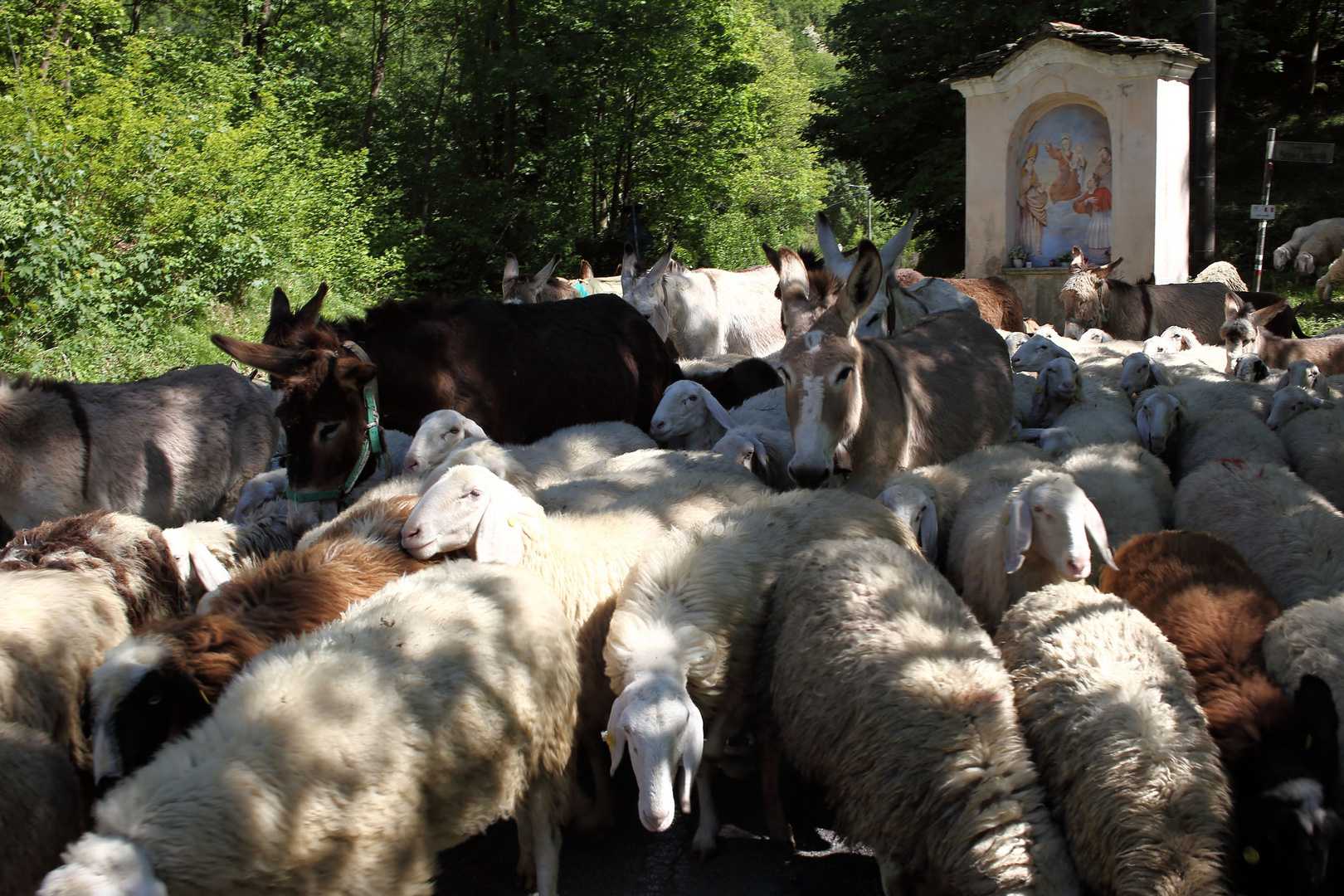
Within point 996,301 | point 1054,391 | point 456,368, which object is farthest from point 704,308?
point 456,368

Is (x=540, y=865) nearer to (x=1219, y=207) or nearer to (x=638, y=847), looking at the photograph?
(x=638, y=847)

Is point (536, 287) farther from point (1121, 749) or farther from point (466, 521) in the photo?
point (1121, 749)

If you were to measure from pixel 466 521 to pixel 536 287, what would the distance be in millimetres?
9012

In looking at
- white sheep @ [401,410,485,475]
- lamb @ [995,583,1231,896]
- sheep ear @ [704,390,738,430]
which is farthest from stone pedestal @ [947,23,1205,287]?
lamb @ [995,583,1231,896]

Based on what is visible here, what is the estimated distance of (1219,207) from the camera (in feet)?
79.3

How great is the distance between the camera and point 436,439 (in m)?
5.36

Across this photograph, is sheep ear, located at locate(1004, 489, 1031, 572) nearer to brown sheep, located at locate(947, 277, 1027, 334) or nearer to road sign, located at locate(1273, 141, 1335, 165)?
brown sheep, located at locate(947, 277, 1027, 334)

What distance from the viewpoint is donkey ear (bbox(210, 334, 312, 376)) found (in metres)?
5.01

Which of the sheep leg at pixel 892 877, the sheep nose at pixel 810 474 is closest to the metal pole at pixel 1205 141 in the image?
the sheep nose at pixel 810 474

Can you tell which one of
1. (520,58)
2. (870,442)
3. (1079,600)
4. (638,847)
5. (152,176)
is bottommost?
(638,847)

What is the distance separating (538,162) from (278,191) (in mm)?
10563

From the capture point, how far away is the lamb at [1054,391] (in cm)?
776

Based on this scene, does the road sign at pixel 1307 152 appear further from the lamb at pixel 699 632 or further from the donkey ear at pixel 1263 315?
the lamb at pixel 699 632

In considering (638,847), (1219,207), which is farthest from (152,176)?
(1219,207)
